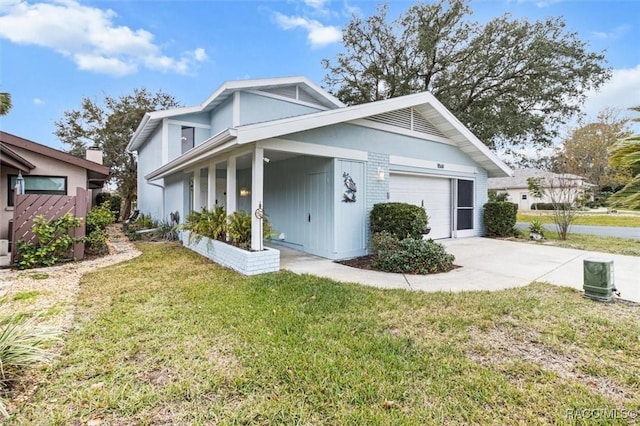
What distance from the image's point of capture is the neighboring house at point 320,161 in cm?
Result: 703

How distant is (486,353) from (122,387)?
3387mm

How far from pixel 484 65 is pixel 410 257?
14092 mm

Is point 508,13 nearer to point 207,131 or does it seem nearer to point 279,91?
point 279,91

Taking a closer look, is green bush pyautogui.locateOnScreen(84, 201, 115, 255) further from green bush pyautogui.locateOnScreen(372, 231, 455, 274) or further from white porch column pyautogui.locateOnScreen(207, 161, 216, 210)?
green bush pyautogui.locateOnScreen(372, 231, 455, 274)

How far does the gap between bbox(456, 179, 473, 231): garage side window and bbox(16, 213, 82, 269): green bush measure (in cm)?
1155

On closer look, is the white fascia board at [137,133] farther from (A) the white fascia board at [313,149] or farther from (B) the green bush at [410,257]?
(B) the green bush at [410,257]

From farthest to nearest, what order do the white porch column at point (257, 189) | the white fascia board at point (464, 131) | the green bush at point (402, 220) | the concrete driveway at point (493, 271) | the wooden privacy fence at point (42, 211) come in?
1. the white fascia board at point (464, 131)
2. the green bush at point (402, 220)
3. the wooden privacy fence at point (42, 211)
4. the white porch column at point (257, 189)
5. the concrete driveway at point (493, 271)

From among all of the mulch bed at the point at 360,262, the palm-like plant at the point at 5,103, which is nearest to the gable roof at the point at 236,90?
the palm-like plant at the point at 5,103

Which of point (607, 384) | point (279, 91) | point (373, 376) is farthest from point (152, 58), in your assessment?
point (607, 384)

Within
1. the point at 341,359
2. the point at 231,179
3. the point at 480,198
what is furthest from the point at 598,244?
the point at 231,179

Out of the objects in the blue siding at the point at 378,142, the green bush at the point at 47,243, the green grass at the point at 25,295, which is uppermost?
the blue siding at the point at 378,142

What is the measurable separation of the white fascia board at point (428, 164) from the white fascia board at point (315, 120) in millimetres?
1437

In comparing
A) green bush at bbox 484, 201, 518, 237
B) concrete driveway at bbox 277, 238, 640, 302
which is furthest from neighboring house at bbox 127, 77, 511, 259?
concrete driveway at bbox 277, 238, 640, 302

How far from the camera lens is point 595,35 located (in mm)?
13984
